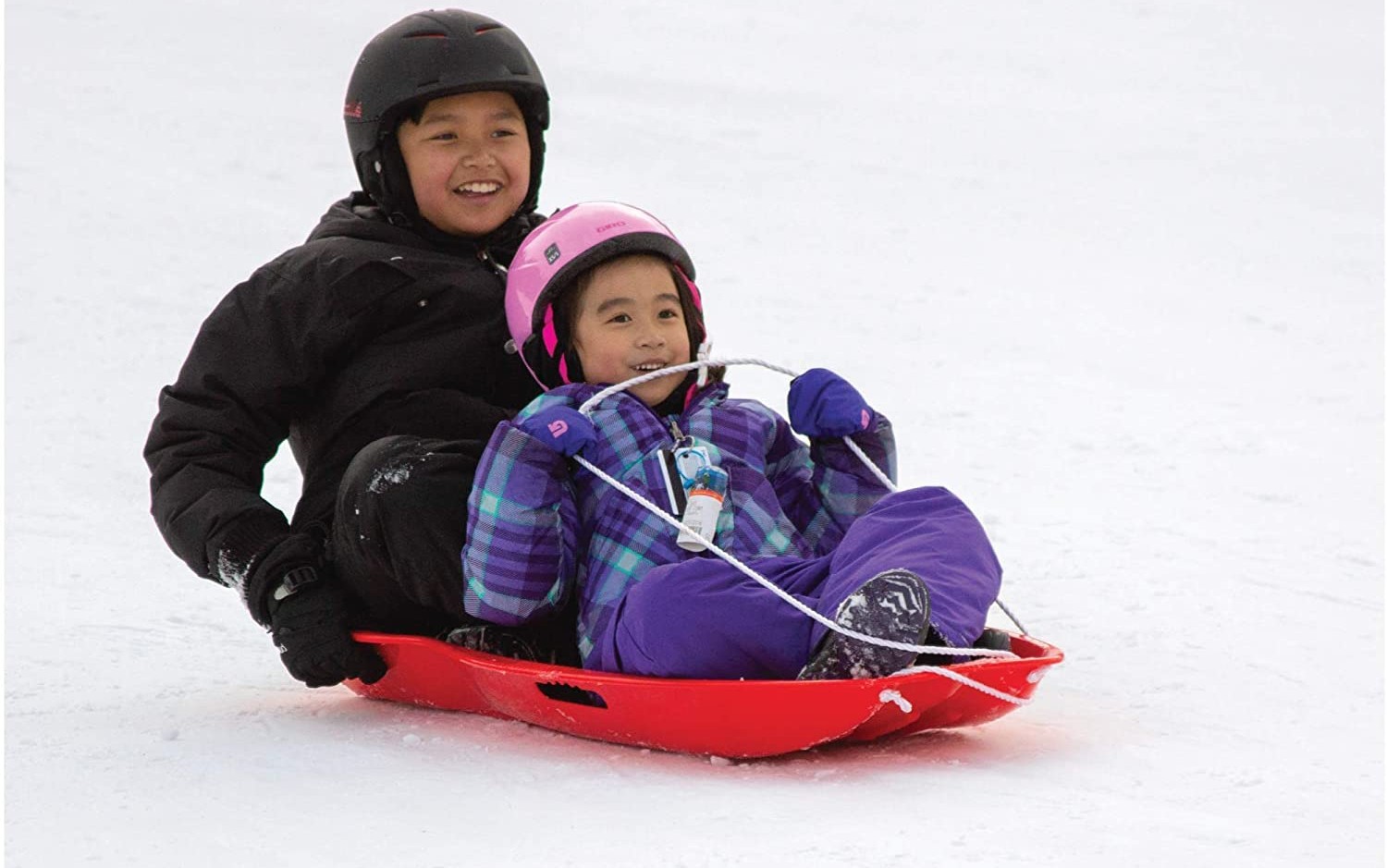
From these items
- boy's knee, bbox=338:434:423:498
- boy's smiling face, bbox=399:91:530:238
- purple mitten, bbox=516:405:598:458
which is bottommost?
boy's knee, bbox=338:434:423:498

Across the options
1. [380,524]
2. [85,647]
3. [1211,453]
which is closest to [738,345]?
[1211,453]

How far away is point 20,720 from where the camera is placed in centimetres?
354

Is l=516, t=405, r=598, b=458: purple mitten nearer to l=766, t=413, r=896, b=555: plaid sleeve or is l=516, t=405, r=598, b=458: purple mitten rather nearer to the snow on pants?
the snow on pants

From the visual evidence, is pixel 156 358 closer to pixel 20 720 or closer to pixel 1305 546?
pixel 20 720

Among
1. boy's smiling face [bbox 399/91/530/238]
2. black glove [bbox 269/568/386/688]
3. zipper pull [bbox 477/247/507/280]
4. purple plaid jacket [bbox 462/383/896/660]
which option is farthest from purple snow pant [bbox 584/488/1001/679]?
boy's smiling face [bbox 399/91/530/238]

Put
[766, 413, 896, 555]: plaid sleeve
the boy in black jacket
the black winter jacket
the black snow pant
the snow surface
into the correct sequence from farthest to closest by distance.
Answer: the black winter jacket → [766, 413, 896, 555]: plaid sleeve → the boy in black jacket → the black snow pant → the snow surface

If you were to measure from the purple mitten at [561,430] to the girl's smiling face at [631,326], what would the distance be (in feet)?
0.90

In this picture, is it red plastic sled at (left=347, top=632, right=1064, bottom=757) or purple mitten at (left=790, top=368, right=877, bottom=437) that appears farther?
purple mitten at (left=790, top=368, right=877, bottom=437)

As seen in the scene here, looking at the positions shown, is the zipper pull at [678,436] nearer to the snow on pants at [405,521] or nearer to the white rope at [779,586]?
the white rope at [779,586]

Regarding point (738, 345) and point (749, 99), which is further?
point (749, 99)

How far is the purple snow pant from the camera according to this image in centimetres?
306

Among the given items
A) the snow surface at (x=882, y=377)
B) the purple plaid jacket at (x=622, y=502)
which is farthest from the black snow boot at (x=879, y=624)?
the purple plaid jacket at (x=622, y=502)

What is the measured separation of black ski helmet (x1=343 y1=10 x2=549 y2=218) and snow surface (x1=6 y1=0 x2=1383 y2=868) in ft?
3.59

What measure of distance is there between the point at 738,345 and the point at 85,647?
12.4 ft
